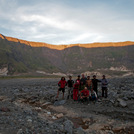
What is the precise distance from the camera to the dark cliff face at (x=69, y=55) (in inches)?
4982

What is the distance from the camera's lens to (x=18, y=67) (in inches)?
3969

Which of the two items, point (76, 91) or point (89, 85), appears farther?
point (76, 91)

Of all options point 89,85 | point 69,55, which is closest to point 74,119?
point 89,85

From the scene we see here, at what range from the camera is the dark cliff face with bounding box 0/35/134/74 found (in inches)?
4982

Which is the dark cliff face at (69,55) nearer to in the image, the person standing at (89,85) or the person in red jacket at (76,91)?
the person in red jacket at (76,91)

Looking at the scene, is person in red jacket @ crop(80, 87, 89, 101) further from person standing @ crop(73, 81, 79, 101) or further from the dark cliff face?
the dark cliff face

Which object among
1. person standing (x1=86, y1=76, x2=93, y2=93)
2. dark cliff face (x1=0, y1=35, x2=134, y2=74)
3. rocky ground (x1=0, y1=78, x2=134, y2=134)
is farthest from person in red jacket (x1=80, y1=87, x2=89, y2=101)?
dark cliff face (x1=0, y1=35, x2=134, y2=74)

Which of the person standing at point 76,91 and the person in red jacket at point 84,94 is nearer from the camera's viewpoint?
the person in red jacket at point 84,94

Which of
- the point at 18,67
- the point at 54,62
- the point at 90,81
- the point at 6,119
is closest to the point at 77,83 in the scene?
the point at 90,81

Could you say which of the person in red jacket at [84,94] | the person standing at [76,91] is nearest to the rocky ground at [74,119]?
the person standing at [76,91]

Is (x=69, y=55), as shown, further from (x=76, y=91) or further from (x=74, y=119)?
(x=74, y=119)

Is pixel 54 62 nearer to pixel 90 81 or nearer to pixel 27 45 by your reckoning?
pixel 27 45

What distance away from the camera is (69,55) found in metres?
160

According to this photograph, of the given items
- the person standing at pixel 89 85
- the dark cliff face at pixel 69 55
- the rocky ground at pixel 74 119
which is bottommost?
the rocky ground at pixel 74 119
